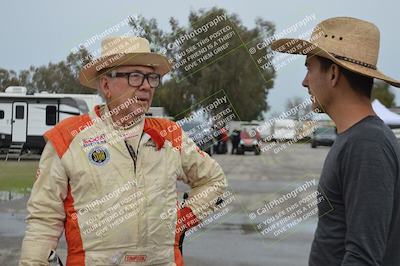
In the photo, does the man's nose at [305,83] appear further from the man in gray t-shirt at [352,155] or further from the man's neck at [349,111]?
the man's neck at [349,111]

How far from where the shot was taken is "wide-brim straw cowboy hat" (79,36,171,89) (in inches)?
129

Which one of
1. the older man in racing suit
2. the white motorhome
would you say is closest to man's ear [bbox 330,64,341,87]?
the older man in racing suit

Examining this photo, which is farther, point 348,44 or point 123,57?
point 123,57

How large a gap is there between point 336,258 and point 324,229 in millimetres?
108

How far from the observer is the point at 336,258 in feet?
7.55

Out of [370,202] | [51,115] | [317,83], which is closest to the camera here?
[370,202]

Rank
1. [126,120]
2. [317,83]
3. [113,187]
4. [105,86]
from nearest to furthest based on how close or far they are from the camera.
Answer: [317,83]
[113,187]
[126,120]
[105,86]

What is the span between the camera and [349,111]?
235 centimetres

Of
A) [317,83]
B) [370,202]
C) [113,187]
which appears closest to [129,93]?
[113,187]

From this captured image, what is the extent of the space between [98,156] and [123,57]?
519 mm

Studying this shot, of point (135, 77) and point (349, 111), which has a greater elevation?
point (135, 77)

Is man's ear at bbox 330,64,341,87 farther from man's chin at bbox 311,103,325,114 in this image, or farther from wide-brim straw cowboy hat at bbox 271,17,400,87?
man's chin at bbox 311,103,325,114

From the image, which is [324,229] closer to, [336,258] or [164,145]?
[336,258]

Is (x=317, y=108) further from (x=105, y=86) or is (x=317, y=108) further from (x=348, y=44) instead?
(x=105, y=86)
